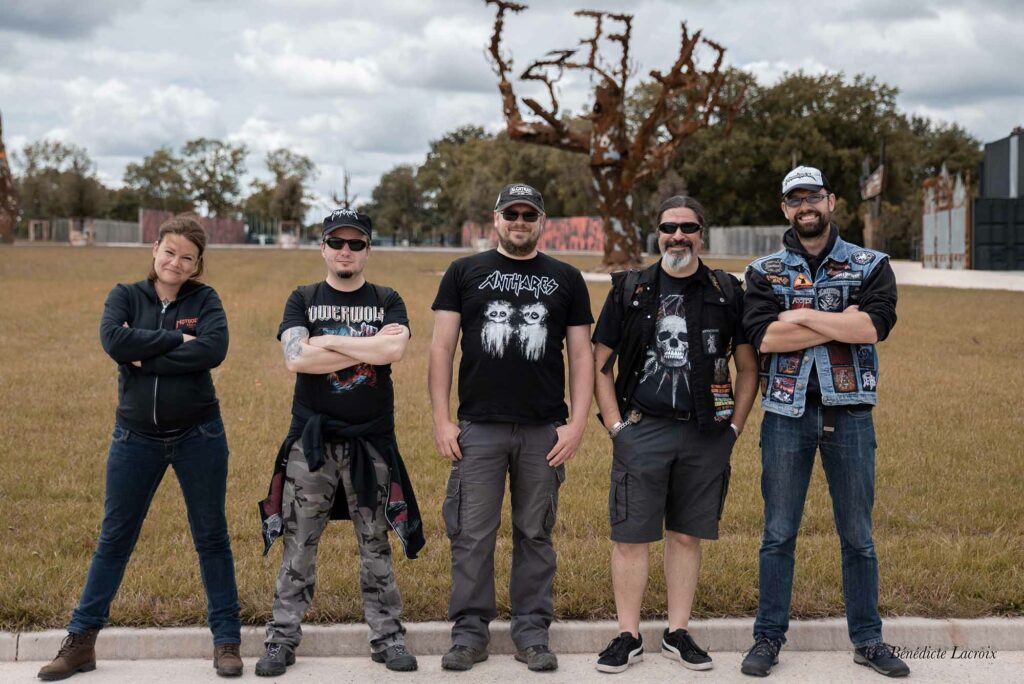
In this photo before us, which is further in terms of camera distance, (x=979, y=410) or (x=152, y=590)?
(x=979, y=410)

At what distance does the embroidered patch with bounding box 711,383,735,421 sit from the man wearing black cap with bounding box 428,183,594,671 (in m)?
0.55

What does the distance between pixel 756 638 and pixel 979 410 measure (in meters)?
6.87

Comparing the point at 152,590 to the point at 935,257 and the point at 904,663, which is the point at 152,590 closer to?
the point at 904,663

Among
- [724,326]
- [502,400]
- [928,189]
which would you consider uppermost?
[928,189]

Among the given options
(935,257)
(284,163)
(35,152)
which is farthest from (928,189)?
(35,152)

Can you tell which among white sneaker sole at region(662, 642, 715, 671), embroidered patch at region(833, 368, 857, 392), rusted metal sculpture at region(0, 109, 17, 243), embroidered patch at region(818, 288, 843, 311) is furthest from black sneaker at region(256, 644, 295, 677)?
rusted metal sculpture at region(0, 109, 17, 243)

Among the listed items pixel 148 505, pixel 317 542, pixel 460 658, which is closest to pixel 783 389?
pixel 460 658

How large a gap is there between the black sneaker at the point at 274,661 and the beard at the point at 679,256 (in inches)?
90.8

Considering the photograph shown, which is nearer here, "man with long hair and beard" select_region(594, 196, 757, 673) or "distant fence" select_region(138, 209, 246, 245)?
"man with long hair and beard" select_region(594, 196, 757, 673)

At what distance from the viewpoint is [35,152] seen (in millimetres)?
106812

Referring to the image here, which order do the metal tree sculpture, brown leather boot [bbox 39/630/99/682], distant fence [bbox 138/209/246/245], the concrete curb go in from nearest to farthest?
1. brown leather boot [bbox 39/630/99/682]
2. the concrete curb
3. the metal tree sculpture
4. distant fence [bbox 138/209/246/245]

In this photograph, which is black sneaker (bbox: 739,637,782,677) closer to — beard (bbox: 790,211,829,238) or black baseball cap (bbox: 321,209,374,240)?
beard (bbox: 790,211,829,238)

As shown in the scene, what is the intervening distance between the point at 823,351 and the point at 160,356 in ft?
9.02

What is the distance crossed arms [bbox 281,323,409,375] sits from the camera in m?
4.49
